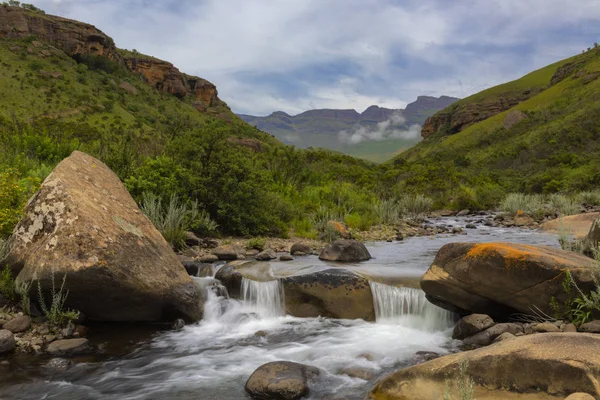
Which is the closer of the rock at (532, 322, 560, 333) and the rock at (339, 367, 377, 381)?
the rock at (339, 367, 377, 381)

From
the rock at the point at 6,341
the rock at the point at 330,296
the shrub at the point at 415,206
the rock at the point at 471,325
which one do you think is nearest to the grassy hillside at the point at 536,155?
the shrub at the point at 415,206

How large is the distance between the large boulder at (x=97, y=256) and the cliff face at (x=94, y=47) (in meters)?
109

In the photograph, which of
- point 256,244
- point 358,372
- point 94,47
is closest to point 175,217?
point 256,244

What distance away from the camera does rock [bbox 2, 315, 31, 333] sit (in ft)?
24.0

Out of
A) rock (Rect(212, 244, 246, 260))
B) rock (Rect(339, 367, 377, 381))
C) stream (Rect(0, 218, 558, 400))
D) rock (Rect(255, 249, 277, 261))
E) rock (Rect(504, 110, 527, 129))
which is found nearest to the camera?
stream (Rect(0, 218, 558, 400))

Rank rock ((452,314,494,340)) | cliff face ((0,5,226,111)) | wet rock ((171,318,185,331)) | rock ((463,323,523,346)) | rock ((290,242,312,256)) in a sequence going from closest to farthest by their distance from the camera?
rock ((463,323,523,346)), rock ((452,314,494,340)), wet rock ((171,318,185,331)), rock ((290,242,312,256)), cliff face ((0,5,226,111))

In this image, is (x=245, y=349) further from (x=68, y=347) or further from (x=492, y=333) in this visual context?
(x=492, y=333)

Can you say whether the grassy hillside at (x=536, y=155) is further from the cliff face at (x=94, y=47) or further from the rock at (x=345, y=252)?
the cliff face at (x=94, y=47)

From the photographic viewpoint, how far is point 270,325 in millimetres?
9055

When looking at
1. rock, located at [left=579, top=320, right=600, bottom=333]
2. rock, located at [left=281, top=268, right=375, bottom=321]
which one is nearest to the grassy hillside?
rock, located at [left=281, top=268, right=375, bottom=321]

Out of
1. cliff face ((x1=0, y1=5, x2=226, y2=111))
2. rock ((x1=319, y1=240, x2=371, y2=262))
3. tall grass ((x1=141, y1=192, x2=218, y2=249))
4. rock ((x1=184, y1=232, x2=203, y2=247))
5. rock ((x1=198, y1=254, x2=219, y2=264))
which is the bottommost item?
rock ((x1=319, y1=240, x2=371, y2=262))

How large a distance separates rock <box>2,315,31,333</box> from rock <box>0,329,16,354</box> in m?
0.34

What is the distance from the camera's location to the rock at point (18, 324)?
24.0 feet

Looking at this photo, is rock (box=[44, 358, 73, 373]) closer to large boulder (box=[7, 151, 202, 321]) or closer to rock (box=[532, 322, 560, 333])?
large boulder (box=[7, 151, 202, 321])
